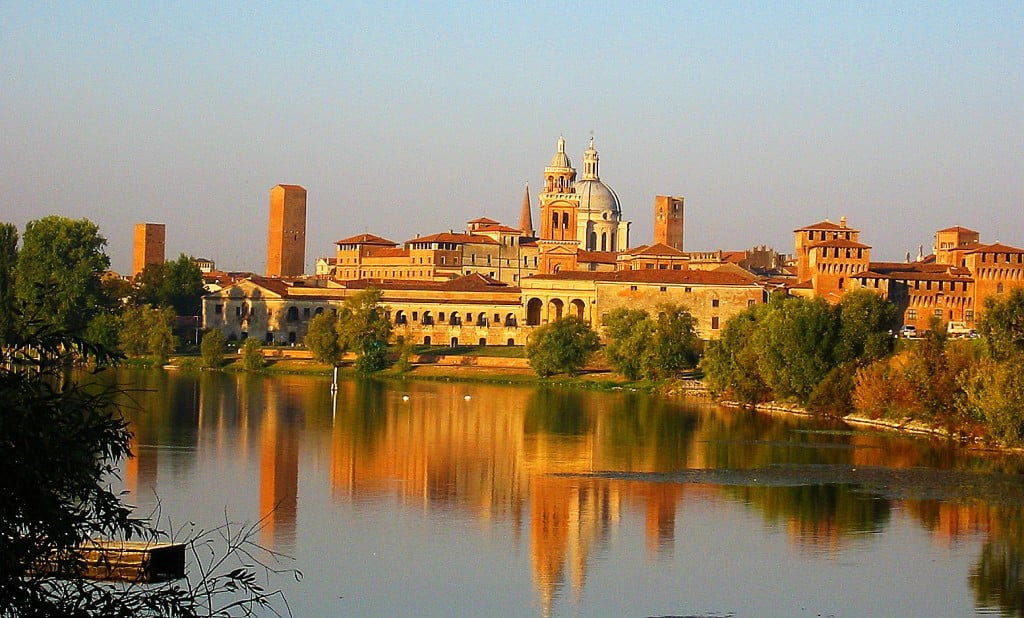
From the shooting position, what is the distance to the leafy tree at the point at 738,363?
3550 cm

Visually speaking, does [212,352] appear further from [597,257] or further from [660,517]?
[660,517]

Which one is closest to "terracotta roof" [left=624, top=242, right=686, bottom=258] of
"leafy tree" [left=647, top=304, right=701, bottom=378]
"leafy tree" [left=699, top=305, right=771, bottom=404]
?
"leafy tree" [left=647, top=304, right=701, bottom=378]

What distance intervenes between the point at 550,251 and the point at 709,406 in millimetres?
30773

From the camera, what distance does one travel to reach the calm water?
43.4ft

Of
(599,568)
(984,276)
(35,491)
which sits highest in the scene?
(984,276)

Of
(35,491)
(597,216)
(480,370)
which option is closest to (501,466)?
(35,491)

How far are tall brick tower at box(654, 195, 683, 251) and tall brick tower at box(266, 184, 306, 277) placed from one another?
1779 centimetres

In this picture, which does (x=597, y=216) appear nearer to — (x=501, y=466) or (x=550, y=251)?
(x=550, y=251)

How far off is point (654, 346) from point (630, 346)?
72 centimetres

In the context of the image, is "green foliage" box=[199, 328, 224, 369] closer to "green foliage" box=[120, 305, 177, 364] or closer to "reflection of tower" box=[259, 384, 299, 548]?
"green foliage" box=[120, 305, 177, 364]

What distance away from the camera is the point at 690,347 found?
1693 inches

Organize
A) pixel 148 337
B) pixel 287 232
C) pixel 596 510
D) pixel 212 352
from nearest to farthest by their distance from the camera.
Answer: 1. pixel 596 510
2. pixel 212 352
3. pixel 148 337
4. pixel 287 232

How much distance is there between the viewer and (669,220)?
80500mm

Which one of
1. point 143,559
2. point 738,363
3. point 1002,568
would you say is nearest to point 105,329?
point 738,363
